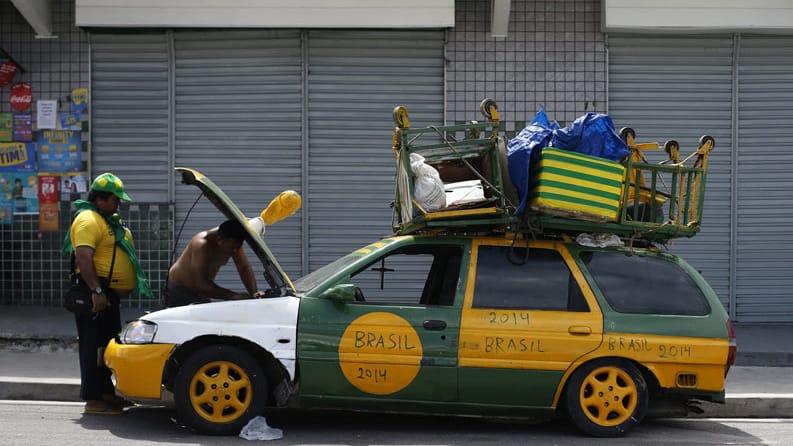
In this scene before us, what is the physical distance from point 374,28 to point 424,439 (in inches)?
256

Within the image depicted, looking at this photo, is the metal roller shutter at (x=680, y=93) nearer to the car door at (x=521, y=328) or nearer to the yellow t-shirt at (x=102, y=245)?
the car door at (x=521, y=328)

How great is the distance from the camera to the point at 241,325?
22.6 feet

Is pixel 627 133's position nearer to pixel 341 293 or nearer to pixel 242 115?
pixel 341 293

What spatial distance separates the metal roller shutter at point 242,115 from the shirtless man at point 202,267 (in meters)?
4.72

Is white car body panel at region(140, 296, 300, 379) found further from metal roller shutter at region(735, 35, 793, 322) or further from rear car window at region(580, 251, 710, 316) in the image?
metal roller shutter at region(735, 35, 793, 322)

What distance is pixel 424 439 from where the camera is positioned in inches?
281

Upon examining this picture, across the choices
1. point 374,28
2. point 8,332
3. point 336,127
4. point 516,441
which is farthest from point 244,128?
point 516,441

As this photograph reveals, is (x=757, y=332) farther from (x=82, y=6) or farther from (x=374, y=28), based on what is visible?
(x=82, y=6)

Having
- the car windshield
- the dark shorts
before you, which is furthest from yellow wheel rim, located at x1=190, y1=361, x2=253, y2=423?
the dark shorts

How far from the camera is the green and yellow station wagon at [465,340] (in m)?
6.91

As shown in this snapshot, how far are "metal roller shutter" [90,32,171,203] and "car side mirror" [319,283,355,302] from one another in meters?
6.14

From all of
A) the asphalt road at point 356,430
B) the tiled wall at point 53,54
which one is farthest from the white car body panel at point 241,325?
the tiled wall at point 53,54

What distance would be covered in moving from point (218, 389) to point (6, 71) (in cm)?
713

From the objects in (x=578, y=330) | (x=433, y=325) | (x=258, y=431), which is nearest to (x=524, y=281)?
(x=578, y=330)
